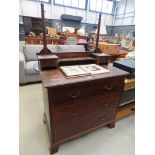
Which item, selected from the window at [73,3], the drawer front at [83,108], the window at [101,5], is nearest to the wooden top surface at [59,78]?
the drawer front at [83,108]

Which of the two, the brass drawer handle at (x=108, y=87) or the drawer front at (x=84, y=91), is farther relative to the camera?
the brass drawer handle at (x=108, y=87)

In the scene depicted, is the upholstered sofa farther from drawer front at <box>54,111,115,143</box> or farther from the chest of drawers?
drawer front at <box>54,111,115,143</box>

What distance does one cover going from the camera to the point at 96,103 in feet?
4.18

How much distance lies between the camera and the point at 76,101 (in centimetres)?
113

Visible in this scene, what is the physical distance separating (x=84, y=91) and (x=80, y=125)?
402 mm

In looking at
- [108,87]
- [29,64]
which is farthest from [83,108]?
[29,64]

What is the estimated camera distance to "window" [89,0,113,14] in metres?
7.31

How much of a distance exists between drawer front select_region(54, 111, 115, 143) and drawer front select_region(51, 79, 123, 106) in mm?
257

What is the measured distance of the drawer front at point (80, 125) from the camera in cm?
120

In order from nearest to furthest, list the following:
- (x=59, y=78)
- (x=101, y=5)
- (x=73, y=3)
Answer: (x=59, y=78) < (x=73, y=3) < (x=101, y=5)

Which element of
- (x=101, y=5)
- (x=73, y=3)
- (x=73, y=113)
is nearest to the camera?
(x=73, y=113)

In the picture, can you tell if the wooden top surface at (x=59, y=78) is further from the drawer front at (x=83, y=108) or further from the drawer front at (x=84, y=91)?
the drawer front at (x=83, y=108)

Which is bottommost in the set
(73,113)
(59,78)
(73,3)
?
(73,113)

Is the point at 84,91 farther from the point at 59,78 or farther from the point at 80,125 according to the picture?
the point at 80,125
